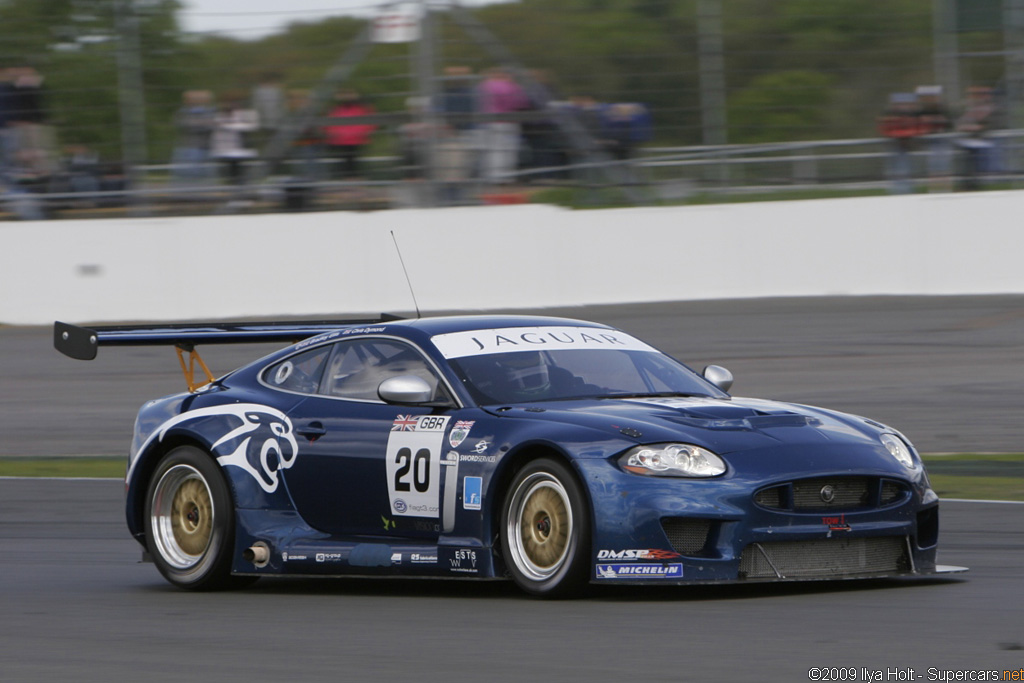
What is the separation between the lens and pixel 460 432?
21.9 feet

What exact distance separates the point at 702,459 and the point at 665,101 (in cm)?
1270

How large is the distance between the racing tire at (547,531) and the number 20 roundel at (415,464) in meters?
0.41

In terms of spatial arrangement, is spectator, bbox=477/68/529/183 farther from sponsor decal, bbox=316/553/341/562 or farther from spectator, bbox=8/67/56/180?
sponsor decal, bbox=316/553/341/562

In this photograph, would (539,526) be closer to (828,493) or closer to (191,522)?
(828,493)

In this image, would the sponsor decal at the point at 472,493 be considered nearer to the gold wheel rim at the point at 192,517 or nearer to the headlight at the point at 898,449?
the gold wheel rim at the point at 192,517

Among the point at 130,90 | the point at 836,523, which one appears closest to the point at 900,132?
the point at 130,90

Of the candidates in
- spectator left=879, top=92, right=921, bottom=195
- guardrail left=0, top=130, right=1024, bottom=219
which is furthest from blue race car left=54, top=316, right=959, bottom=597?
spectator left=879, top=92, right=921, bottom=195

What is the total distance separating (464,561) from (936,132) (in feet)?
42.7

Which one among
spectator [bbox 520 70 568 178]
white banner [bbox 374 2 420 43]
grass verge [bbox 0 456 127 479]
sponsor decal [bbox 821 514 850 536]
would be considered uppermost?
white banner [bbox 374 2 420 43]

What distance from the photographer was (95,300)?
1852 centimetres

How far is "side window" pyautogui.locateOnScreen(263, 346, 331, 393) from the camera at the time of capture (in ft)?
24.7

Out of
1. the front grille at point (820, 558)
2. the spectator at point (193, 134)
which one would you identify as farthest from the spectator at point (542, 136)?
the front grille at point (820, 558)

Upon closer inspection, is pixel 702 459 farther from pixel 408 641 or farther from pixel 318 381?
pixel 318 381

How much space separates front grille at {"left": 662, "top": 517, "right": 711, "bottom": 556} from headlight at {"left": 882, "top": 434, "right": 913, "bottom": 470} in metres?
0.98
